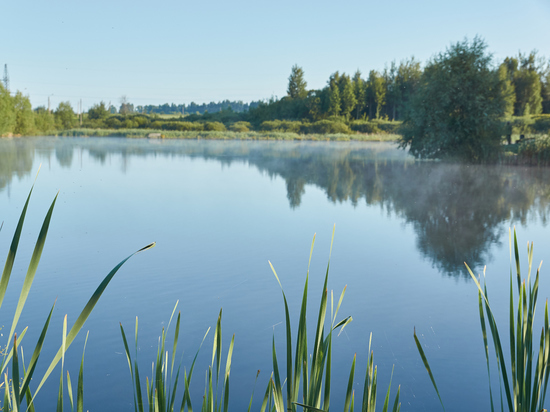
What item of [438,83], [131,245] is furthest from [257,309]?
[438,83]

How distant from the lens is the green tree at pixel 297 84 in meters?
55.5

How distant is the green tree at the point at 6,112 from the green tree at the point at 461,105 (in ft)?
82.2

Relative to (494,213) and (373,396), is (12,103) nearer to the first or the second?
(494,213)

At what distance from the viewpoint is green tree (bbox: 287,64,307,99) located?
5550 centimetres

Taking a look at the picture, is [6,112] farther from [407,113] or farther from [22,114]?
[407,113]

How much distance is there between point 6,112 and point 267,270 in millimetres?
31932

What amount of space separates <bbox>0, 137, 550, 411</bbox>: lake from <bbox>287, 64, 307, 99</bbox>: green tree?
45.7 m

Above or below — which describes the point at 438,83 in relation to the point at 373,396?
above

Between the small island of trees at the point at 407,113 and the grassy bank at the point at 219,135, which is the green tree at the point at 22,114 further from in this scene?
the grassy bank at the point at 219,135

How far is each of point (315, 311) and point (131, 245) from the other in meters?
2.78

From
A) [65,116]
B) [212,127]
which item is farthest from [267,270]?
[65,116]

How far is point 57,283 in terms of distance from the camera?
14.3ft

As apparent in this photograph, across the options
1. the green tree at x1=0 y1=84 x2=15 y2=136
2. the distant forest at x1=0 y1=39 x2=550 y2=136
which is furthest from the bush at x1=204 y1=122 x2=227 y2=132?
the green tree at x1=0 y1=84 x2=15 y2=136

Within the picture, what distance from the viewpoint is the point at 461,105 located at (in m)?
16.4
